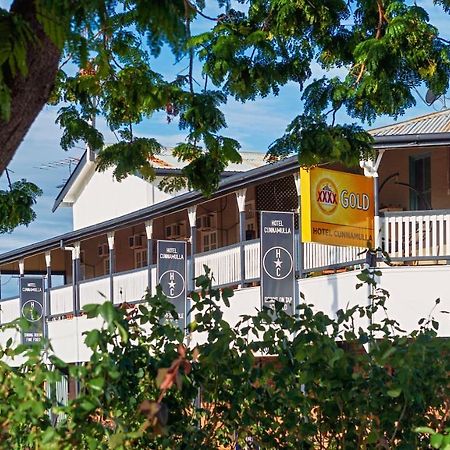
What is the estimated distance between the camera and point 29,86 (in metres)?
5.62

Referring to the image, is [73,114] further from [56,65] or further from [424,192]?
[424,192]

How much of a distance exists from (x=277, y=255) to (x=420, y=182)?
154 inches

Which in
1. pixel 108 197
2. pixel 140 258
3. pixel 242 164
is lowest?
pixel 140 258

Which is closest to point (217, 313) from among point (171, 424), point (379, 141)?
point (171, 424)

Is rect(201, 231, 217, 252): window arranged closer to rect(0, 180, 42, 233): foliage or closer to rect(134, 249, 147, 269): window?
rect(134, 249, 147, 269): window

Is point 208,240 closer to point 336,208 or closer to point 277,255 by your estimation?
point 277,255

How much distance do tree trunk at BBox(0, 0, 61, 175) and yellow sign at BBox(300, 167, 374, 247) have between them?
56.7 feet

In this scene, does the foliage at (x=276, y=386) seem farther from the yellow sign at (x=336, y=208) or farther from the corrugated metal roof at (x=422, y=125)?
the corrugated metal roof at (x=422, y=125)

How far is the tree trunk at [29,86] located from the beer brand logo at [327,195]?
17595 millimetres

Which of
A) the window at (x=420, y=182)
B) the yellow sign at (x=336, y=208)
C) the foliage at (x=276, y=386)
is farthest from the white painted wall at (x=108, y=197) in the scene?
the foliage at (x=276, y=386)

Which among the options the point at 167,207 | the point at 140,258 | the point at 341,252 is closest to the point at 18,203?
the point at 341,252

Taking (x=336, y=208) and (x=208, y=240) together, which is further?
(x=208, y=240)

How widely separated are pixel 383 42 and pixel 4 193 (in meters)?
4.48

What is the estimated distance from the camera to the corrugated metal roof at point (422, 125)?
86.0 feet
